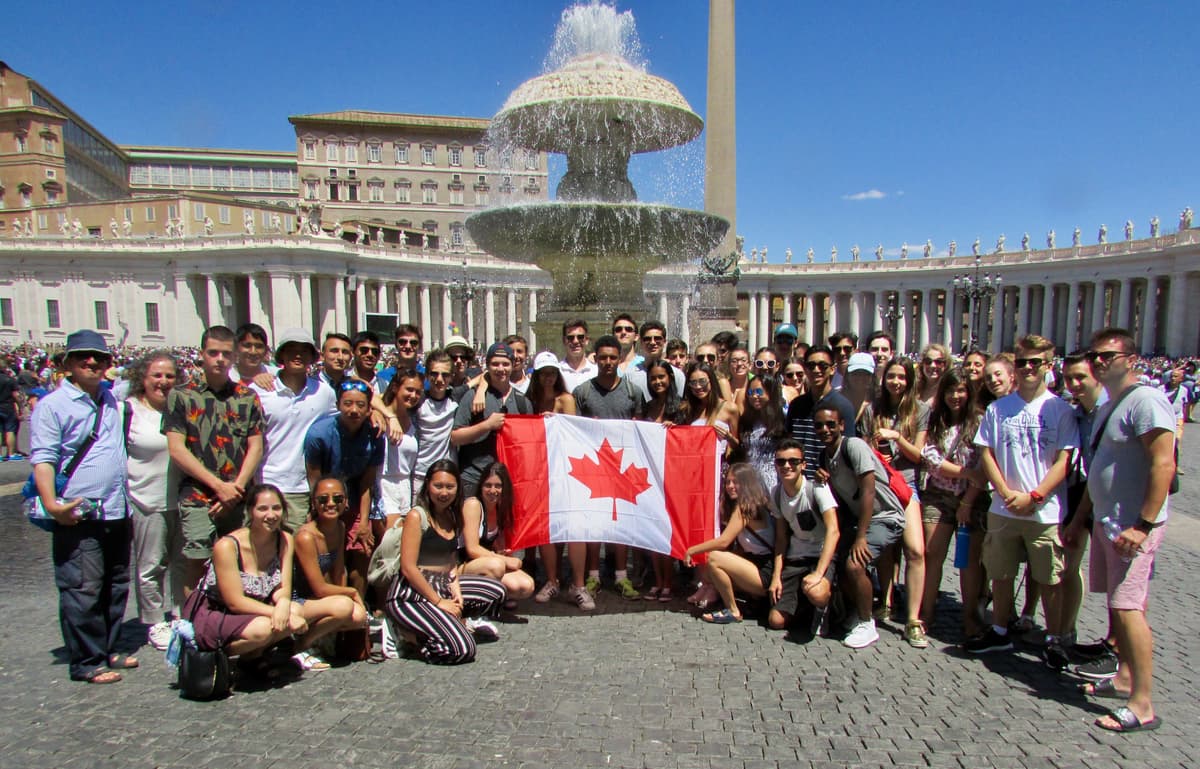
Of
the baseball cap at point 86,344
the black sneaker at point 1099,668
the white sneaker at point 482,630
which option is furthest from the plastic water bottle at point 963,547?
the baseball cap at point 86,344

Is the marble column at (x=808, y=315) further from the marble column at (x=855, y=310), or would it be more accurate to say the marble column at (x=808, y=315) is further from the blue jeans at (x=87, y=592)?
the blue jeans at (x=87, y=592)

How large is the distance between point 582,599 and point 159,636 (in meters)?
3.16

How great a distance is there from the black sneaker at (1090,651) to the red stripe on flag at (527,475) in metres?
3.92

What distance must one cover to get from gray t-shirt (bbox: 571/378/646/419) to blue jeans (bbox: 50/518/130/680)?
3588 millimetres

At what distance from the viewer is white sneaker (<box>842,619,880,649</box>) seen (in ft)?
17.5

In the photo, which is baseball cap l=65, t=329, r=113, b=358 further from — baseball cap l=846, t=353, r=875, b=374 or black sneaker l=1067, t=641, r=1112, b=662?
black sneaker l=1067, t=641, r=1112, b=662

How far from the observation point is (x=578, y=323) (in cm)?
757

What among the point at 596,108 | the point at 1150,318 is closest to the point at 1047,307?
the point at 1150,318

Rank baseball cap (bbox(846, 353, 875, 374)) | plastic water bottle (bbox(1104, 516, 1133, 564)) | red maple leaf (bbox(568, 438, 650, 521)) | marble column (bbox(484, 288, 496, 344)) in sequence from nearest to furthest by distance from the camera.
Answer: plastic water bottle (bbox(1104, 516, 1133, 564))
baseball cap (bbox(846, 353, 875, 374))
red maple leaf (bbox(568, 438, 650, 521))
marble column (bbox(484, 288, 496, 344))

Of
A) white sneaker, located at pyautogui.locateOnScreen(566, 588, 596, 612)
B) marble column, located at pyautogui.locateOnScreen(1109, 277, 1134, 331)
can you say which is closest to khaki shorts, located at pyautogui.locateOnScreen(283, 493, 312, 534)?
white sneaker, located at pyautogui.locateOnScreen(566, 588, 596, 612)

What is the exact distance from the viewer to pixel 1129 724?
13.4 ft

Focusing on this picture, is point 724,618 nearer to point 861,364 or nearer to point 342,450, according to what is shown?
point 861,364

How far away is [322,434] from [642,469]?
8.64 feet

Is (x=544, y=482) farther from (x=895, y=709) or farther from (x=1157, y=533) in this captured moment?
(x=1157, y=533)
